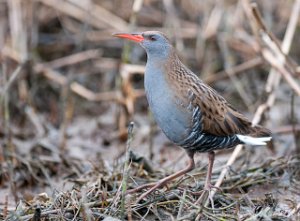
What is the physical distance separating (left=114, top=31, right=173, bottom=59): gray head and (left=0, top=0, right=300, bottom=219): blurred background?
Result: 45.7 inches

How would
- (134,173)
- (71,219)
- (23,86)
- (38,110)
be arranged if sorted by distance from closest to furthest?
(71,219)
(134,173)
(23,86)
(38,110)

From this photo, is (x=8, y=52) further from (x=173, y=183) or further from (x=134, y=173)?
(x=173, y=183)

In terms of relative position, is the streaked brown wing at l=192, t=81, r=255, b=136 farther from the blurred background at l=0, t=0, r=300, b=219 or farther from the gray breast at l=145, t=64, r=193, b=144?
the blurred background at l=0, t=0, r=300, b=219

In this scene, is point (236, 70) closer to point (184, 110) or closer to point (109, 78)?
point (109, 78)

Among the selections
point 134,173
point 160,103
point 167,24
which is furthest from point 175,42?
point 160,103

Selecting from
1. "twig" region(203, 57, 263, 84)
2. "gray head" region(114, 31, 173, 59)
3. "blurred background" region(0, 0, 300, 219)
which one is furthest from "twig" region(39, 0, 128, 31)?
"gray head" region(114, 31, 173, 59)

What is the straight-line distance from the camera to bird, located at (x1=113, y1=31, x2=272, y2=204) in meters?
3.91

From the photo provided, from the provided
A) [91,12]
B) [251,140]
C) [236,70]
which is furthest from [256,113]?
[91,12]

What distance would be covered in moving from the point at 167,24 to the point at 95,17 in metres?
0.84

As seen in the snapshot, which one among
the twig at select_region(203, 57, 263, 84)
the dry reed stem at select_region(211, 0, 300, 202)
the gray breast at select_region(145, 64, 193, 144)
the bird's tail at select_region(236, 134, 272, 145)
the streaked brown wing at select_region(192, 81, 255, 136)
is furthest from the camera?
the twig at select_region(203, 57, 263, 84)

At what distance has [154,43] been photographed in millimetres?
4160

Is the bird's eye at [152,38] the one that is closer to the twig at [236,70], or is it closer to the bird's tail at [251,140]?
the bird's tail at [251,140]

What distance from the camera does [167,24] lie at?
727cm

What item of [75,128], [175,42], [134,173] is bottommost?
[75,128]
